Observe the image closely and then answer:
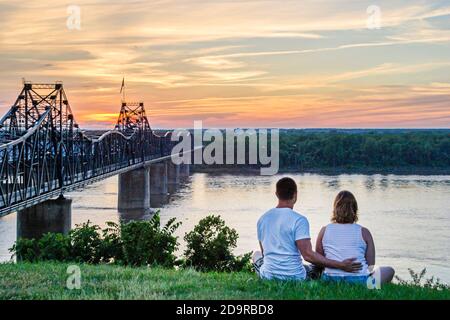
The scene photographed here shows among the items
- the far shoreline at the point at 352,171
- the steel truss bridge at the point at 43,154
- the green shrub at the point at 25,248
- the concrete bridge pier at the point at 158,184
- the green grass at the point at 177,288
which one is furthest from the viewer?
the far shoreline at the point at 352,171

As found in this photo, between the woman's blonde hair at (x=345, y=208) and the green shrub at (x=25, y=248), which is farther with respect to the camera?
the green shrub at (x=25, y=248)

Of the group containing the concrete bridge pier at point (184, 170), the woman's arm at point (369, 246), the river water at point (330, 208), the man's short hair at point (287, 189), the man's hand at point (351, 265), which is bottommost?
the river water at point (330, 208)

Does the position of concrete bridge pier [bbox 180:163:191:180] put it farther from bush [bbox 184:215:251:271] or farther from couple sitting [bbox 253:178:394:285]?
couple sitting [bbox 253:178:394:285]

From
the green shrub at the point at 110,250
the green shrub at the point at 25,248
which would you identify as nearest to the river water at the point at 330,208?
the green shrub at the point at 25,248

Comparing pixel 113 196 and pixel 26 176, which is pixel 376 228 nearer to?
pixel 26 176

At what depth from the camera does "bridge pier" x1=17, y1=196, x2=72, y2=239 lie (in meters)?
38.4

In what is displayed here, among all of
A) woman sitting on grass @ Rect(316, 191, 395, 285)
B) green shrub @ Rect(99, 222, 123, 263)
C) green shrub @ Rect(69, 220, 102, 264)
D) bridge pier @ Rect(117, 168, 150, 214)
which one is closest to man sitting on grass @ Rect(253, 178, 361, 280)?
woman sitting on grass @ Rect(316, 191, 395, 285)

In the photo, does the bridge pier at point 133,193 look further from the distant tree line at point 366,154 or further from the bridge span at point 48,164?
the distant tree line at point 366,154

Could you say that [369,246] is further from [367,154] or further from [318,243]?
[367,154]

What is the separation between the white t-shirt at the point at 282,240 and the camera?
868 cm

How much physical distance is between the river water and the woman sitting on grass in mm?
23148

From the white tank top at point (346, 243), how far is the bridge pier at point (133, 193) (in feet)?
202

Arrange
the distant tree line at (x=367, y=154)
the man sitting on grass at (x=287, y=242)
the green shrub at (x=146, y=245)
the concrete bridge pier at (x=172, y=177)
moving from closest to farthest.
→ the man sitting on grass at (x=287, y=242), the green shrub at (x=146, y=245), the concrete bridge pier at (x=172, y=177), the distant tree line at (x=367, y=154)
